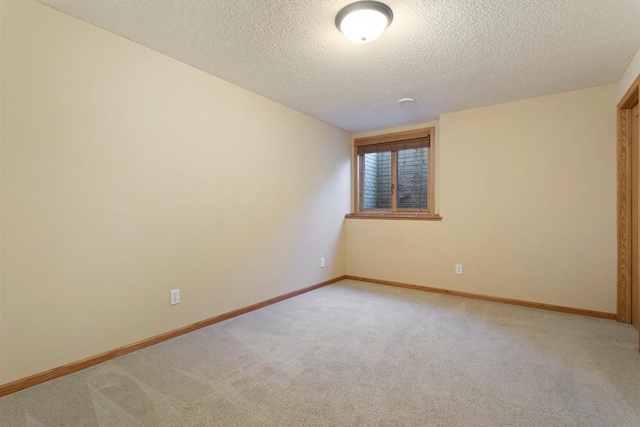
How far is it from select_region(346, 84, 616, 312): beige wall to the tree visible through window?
248mm

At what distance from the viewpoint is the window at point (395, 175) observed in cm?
426

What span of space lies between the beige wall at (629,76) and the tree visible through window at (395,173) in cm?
182

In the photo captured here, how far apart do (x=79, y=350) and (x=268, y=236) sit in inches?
72.2

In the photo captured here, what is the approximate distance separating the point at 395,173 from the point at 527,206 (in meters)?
1.72

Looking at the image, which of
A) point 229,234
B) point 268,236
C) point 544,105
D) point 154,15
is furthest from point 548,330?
point 154,15

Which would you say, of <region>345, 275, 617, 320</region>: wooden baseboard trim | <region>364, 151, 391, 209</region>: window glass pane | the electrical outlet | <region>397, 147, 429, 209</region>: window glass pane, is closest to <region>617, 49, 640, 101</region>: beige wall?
<region>397, 147, 429, 209</region>: window glass pane

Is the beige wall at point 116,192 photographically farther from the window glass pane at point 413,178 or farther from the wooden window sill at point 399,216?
the window glass pane at point 413,178

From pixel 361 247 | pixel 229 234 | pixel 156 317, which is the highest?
pixel 229 234

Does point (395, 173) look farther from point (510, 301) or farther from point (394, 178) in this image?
point (510, 301)

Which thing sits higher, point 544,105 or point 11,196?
point 544,105

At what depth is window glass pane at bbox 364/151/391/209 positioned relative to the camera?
468 cm

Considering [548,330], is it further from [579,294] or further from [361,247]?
[361,247]

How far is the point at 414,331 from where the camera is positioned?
2.69 meters

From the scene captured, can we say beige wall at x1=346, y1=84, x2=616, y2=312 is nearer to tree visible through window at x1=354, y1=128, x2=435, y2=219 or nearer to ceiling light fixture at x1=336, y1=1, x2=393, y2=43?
tree visible through window at x1=354, y1=128, x2=435, y2=219
